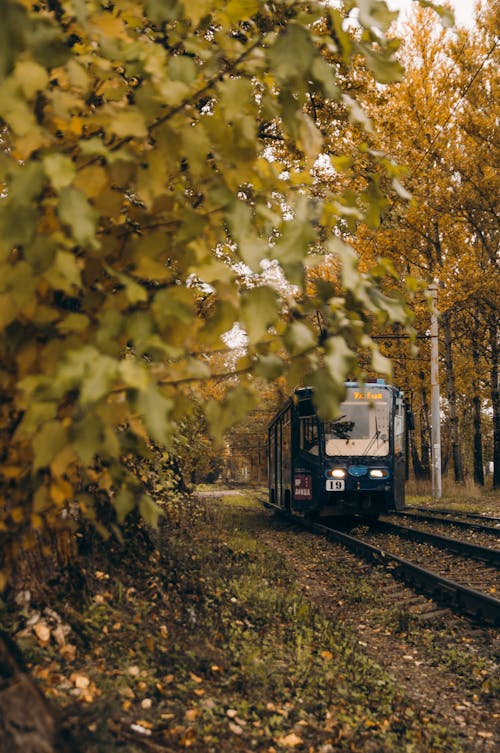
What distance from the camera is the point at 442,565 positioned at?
32.4ft

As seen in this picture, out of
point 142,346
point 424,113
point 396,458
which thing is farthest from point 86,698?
point 424,113

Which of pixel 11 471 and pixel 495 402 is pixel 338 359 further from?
pixel 495 402

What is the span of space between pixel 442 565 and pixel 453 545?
1.18 m

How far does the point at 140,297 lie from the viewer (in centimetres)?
189

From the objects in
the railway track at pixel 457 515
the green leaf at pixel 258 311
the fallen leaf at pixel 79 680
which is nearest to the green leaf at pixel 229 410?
the green leaf at pixel 258 311

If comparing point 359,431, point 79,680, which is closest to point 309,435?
point 359,431

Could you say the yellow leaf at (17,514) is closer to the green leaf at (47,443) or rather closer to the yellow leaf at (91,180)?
the green leaf at (47,443)

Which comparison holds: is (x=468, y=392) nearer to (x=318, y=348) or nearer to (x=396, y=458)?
Result: (x=396, y=458)

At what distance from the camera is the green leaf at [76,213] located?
173 centimetres

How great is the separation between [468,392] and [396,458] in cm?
1513

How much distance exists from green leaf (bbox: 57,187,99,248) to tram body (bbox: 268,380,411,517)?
470 inches

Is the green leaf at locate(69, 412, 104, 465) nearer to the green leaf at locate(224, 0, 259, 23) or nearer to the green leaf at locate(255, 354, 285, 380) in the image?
the green leaf at locate(255, 354, 285, 380)

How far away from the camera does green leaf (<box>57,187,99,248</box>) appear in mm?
1733

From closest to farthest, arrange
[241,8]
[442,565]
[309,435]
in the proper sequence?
[241,8], [442,565], [309,435]
